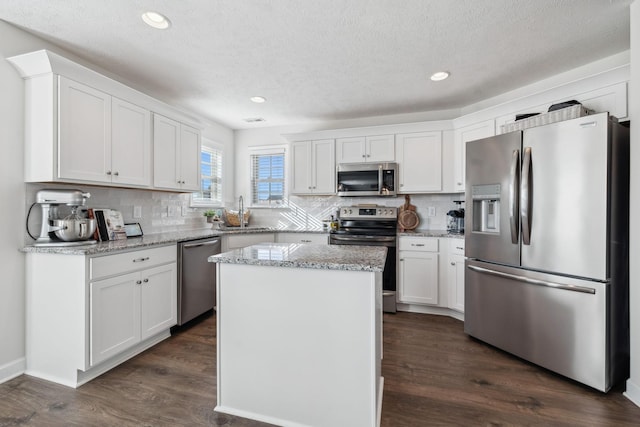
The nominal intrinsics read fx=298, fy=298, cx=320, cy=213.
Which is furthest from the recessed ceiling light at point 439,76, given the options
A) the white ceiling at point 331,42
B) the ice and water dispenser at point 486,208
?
the ice and water dispenser at point 486,208

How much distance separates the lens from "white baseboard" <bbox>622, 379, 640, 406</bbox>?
5.99 feet

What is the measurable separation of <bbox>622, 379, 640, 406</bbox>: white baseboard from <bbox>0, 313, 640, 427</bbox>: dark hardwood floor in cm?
3

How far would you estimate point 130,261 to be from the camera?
7.61ft

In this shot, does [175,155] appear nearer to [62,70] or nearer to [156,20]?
[62,70]

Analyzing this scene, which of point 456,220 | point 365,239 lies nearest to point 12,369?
point 365,239

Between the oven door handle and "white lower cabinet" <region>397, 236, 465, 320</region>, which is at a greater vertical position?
the oven door handle

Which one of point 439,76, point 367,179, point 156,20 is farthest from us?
point 367,179

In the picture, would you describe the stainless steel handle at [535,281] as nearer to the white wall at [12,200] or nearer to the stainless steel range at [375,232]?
the stainless steel range at [375,232]

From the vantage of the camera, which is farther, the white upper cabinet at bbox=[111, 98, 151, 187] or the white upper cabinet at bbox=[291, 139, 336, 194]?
the white upper cabinet at bbox=[291, 139, 336, 194]

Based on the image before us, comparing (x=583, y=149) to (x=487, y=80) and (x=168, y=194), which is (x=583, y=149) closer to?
(x=487, y=80)

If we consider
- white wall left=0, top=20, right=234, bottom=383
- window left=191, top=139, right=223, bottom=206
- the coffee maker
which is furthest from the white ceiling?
the coffee maker

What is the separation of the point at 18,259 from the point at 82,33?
1.67 meters

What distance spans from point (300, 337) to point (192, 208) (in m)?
2.94

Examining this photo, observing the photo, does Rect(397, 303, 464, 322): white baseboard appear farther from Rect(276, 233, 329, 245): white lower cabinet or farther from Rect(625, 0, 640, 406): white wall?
Rect(625, 0, 640, 406): white wall
